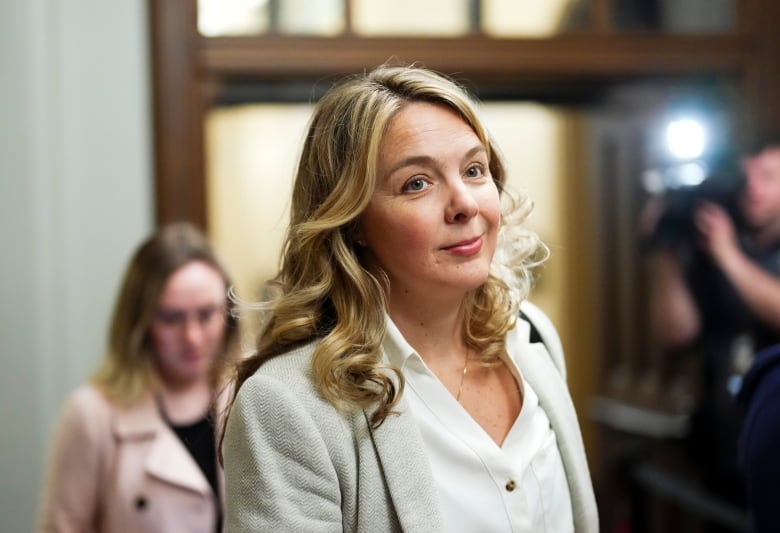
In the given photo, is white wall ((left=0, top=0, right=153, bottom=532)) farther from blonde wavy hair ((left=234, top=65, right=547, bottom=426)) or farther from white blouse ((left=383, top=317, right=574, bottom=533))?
white blouse ((left=383, top=317, right=574, bottom=533))

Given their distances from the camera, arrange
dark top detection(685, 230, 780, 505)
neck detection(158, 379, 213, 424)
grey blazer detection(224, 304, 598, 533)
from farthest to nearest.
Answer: dark top detection(685, 230, 780, 505) < neck detection(158, 379, 213, 424) < grey blazer detection(224, 304, 598, 533)

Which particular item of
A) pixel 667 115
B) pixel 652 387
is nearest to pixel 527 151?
pixel 652 387

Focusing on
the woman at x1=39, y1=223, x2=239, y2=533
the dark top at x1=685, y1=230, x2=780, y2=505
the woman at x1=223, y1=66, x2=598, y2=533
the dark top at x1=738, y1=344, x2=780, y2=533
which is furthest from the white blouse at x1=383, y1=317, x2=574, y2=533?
the dark top at x1=685, y1=230, x2=780, y2=505

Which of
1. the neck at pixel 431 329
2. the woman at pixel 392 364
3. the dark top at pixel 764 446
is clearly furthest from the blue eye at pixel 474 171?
the dark top at pixel 764 446

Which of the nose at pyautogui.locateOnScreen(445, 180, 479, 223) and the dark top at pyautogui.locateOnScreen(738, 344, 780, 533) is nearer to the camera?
the nose at pyautogui.locateOnScreen(445, 180, 479, 223)

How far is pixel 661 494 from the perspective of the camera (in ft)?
12.6

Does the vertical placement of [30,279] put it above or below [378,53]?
below

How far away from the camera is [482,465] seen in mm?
1185

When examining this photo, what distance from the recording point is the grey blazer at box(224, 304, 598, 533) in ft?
3.61

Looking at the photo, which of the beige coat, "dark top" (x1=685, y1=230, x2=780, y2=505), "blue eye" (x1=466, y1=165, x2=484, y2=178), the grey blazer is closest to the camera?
the grey blazer

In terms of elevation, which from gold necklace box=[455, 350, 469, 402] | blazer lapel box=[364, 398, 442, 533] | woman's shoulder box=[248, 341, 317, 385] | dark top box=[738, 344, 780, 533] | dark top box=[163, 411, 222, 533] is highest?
woman's shoulder box=[248, 341, 317, 385]

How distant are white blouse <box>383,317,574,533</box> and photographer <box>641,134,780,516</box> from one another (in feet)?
6.01

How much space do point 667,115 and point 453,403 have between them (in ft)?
9.20

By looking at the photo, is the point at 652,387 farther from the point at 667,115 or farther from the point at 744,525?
the point at 744,525
